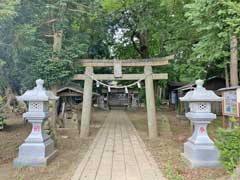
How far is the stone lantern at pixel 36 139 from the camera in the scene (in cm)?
664

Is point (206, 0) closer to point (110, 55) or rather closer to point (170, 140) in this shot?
point (170, 140)

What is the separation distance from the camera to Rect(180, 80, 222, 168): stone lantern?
6.36 metres

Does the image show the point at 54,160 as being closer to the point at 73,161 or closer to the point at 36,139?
the point at 73,161

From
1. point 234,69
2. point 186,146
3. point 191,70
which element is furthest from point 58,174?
point 191,70

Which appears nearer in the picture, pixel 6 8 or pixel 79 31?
pixel 6 8

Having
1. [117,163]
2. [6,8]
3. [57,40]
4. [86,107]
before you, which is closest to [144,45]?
[86,107]

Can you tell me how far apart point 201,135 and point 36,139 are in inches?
152

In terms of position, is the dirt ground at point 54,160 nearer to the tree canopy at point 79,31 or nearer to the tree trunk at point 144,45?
the tree canopy at point 79,31

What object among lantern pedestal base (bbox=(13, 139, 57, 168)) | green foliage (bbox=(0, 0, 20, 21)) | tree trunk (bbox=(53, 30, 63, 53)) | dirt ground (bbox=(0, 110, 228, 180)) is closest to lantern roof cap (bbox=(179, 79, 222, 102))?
dirt ground (bbox=(0, 110, 228, 180))

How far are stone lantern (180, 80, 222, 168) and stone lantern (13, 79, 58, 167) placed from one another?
3396 millimetres

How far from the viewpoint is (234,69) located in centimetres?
1139

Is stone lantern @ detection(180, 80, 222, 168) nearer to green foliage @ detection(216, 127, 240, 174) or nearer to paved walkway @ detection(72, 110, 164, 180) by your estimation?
paved walkway @ detection(72, 110, 164, 180)

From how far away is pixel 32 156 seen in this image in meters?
6.68

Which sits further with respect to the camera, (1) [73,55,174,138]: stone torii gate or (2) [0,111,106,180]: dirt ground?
(1) [73,55,174,138]: stone torii gate
